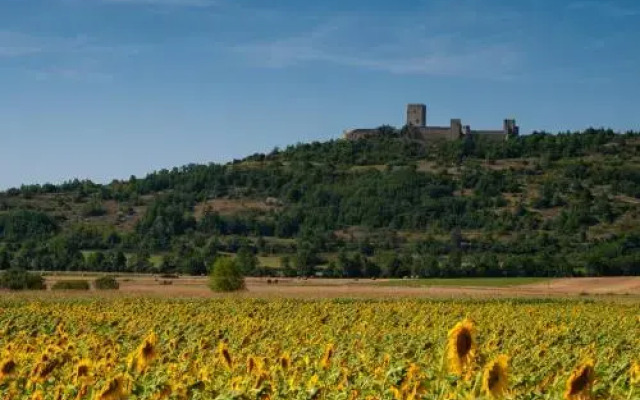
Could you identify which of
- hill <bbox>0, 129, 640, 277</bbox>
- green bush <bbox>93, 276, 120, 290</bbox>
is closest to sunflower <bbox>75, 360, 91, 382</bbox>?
green bush <bbox>93, 276, 120, 290</bbox>

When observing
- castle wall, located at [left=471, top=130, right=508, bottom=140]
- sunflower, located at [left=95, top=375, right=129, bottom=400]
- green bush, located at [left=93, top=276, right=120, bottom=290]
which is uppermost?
Result: castle wall, located at [left=471, top=130, right=508, bottom=140]

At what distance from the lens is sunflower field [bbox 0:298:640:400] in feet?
22.7

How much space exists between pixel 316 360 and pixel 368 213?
131 meters

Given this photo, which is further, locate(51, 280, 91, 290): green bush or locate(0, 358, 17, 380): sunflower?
locate(51, 280, 91, 290): green bush

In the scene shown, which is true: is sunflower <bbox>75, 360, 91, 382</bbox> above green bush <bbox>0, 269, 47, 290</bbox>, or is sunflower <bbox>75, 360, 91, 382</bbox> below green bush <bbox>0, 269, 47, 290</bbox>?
above

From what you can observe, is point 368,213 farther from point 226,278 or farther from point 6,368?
point 6,368

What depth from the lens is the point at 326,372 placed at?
32.4 feet

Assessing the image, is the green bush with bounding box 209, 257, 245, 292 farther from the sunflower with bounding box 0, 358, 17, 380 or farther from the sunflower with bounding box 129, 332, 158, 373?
the sunflower with bounding box 129, 332, 158, 373

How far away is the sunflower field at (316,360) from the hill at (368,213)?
235ft

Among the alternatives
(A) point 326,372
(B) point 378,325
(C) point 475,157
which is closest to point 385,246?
(C) point 475,157

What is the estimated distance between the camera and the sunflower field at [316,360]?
22.7 ft

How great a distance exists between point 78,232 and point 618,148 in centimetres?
7805

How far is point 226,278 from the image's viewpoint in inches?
2630

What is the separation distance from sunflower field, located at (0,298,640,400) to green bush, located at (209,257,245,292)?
35.1 metres
